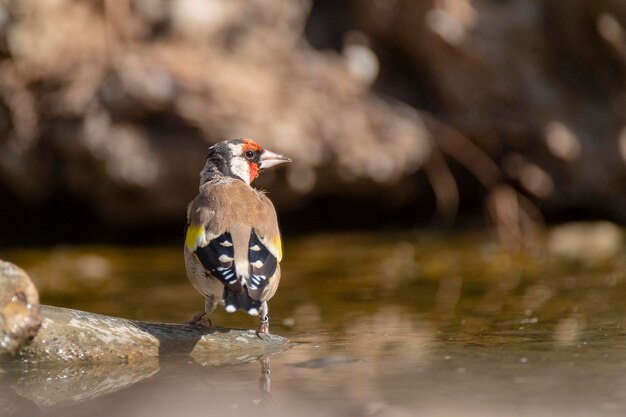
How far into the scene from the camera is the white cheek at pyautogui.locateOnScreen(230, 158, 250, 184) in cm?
517

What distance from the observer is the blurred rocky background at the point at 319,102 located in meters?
8.11

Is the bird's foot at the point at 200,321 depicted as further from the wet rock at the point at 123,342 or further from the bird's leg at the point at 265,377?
the bird's leg at the point at 265,377

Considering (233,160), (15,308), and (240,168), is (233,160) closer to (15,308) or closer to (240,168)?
(240,168)

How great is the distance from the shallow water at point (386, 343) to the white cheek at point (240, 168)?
2.39 feet

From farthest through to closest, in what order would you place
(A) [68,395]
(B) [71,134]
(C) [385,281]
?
(B) [71,134] < (C) [385,281] < (A) [68,395]

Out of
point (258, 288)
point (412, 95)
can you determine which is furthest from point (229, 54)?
point (258, 288)

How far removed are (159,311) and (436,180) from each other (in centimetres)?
409

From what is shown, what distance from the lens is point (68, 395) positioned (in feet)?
11.3

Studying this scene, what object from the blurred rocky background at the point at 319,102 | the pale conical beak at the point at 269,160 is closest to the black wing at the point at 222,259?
the pale conical beak at the point at 269,160

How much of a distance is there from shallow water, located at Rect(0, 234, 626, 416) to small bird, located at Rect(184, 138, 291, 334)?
270 mm

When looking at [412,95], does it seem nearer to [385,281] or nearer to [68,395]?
[385,281]

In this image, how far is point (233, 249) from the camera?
409 cm

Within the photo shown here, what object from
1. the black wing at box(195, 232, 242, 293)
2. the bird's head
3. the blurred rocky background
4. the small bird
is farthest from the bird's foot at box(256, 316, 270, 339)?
the blurred rocky background

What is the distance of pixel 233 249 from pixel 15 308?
2.90 ft
